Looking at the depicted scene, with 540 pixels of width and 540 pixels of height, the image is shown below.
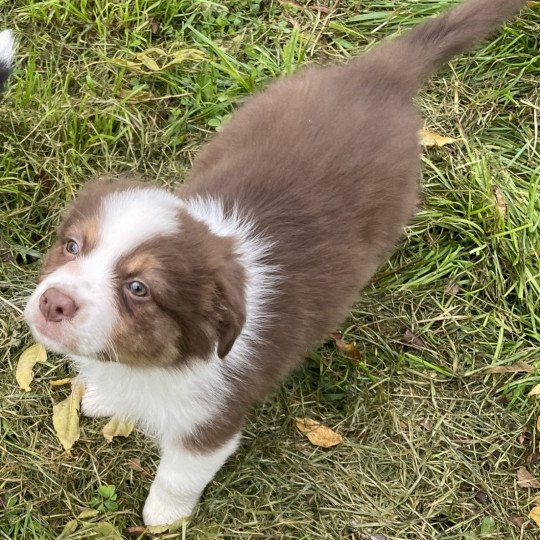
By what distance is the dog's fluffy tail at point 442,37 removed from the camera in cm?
349

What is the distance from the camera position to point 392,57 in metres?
3.47

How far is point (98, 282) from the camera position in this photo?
7.77ft

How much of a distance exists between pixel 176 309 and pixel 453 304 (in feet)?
7.83

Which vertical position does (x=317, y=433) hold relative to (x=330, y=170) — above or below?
below

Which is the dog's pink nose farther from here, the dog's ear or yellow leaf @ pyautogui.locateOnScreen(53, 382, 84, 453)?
yellow leaf @ pyautogui.locateOnScreen(53, 382, 84, 453)

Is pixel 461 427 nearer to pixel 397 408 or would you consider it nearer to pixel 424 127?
pixel 397 408

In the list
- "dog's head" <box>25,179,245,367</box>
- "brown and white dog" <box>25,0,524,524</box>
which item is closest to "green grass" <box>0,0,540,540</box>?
"brown and white dog" <box>25,0,524,524</box>

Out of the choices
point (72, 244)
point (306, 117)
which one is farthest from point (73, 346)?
point (306, 117)

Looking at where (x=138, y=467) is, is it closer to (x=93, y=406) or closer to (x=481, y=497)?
(x=93, y=406)

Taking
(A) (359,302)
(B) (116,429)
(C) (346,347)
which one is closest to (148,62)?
(A) (359,302)

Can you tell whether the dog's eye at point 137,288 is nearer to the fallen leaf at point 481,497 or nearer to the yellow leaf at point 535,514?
the fallen leaf at point 481,497

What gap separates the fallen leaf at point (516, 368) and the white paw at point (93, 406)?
7.20ft

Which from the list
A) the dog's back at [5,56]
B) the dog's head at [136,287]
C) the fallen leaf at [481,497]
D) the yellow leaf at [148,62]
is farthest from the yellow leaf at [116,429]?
the yellow leaf at [148,62]

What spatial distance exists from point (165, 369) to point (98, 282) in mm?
527
